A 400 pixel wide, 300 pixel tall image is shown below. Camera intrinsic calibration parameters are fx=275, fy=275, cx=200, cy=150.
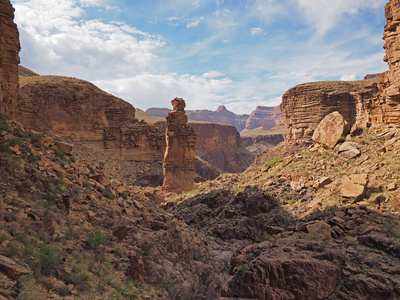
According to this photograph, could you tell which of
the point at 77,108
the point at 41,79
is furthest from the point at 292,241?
the point at 41,79

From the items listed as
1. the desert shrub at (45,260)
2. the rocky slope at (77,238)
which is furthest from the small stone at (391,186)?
the desert shrub at (45,260)

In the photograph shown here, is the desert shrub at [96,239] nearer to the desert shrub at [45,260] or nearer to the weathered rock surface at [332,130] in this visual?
the desert shrub at [45,260]

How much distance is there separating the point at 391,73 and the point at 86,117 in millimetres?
39769

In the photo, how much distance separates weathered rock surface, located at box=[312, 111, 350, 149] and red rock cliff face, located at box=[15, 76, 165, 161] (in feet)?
102

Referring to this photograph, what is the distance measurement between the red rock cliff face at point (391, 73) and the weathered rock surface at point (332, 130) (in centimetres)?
231

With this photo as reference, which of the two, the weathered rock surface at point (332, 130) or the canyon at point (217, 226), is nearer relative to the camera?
the canyon at point (217, 226)

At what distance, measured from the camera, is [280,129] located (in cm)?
13088

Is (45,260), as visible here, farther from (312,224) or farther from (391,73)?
(391,73)

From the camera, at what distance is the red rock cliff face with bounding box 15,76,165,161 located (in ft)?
133

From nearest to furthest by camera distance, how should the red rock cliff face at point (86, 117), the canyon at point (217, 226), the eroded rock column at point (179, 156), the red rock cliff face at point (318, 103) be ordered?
the canyon at point (217, 226)
the red rock cliff face at point (318, 103)
the eroded rock column at point (179, 156)
the red rock cliff face at point (86, 117)

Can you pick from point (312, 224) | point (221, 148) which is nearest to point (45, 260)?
point (312, 224)

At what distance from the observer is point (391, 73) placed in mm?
15930

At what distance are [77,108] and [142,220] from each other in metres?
36.1

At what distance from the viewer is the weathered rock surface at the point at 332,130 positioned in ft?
61.0
